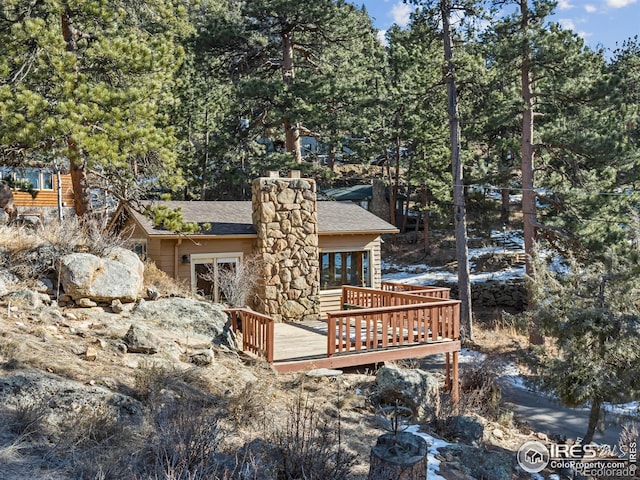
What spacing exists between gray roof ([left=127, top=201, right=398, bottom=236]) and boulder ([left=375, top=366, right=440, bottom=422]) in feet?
19.5

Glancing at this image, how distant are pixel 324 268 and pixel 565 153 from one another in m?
8.30

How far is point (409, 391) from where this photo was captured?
27.1 ft

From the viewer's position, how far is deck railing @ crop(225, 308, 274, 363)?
8.72 meters

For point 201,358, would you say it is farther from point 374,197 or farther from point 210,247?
point 374,197

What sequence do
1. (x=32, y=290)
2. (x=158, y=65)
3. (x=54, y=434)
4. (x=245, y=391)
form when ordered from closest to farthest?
(x=54, y=434)
(x=245, y=391)
(x=32, y=290)
(x=158, y=65)

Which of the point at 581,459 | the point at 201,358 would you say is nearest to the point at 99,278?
the point at 201,358

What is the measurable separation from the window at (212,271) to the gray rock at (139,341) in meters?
5.17

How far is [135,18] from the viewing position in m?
11.9

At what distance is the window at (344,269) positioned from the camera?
14.9 meters

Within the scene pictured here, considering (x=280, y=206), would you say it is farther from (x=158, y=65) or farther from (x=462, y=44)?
(x=462, y=44)

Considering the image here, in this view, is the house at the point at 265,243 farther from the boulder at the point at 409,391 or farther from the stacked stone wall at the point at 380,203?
the stacked stone wall at the point at 380,203

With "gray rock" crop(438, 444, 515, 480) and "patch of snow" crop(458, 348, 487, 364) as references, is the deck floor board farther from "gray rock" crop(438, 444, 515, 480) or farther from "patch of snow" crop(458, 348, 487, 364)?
"patch of snow" crop(458, 348, 487, 364)

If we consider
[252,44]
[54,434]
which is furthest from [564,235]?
[54,434]

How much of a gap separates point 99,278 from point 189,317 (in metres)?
1.60
